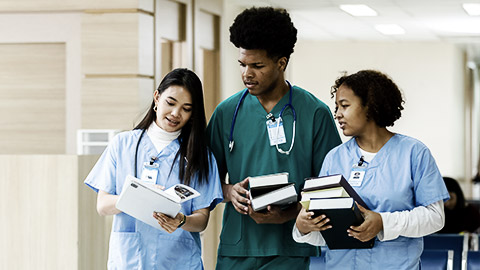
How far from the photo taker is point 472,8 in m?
8.58

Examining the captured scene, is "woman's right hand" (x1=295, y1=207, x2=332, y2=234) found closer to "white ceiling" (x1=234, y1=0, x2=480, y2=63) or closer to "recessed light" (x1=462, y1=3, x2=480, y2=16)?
"white ceiling" (x1=234, y1=0, x2=480, y2=63)

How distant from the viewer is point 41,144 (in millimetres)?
5574

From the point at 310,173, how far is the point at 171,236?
0.59 m

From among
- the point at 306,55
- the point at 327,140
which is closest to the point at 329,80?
the point at 306,55

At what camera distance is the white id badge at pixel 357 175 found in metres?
2.53

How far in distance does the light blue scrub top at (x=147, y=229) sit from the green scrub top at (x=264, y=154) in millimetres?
152

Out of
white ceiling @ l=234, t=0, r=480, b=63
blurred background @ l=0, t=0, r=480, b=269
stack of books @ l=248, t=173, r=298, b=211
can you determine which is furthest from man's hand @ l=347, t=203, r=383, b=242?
white ceiling @ l=234, t=0, r=480, b=63

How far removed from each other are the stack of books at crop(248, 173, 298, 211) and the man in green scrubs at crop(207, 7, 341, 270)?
0.27 feet

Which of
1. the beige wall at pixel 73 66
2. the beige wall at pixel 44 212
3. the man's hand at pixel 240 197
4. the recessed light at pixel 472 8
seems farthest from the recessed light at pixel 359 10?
the man's hand at pixel 240 197

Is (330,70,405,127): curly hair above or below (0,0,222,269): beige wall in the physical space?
below

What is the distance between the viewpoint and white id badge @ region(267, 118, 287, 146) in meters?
2.77

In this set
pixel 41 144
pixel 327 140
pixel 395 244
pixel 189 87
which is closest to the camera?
pixel 395 244

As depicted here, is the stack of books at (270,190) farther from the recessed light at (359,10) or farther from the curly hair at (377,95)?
the recessed light at (359,10)

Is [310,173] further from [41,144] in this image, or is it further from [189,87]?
[41,144]
